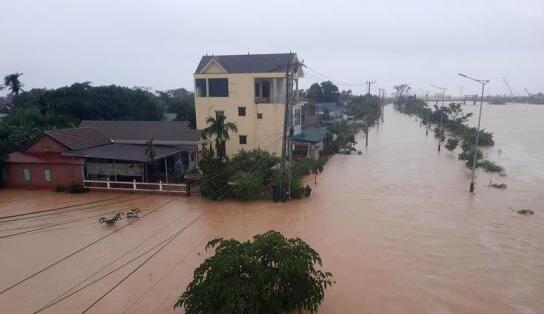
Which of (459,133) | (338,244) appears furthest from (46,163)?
(459,133)

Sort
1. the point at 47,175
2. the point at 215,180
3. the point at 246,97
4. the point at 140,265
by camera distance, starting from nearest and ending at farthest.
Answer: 1. the point at 140,265
2. the point at 215,180
3. the point at 47,175
4. the point at 246,97

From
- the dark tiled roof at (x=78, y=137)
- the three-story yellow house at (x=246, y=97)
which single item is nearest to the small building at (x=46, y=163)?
the dark tiled roof at (x=78, y=137)

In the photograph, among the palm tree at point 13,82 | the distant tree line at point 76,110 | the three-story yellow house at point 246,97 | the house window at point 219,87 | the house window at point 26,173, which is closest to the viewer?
the house window at point 26,173

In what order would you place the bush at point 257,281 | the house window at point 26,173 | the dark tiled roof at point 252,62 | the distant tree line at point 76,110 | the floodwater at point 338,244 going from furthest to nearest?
1. the dark tiled roof at point 252,62
2. the distant tree line at point 76,110
3. the house window at point 26,173
4. the floodwater at point 338,244
5. the bush at point 257,281

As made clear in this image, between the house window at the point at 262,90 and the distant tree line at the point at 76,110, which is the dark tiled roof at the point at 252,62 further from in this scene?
the distant tree line at the point at 76,110

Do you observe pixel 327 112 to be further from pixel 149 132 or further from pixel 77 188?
pixel 77 188

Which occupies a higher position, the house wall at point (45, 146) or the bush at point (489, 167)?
the house wall at point (45, 146)

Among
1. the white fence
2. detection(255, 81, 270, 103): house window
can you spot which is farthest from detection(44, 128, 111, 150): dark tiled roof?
detection(255, 81, 270, 103): house window
